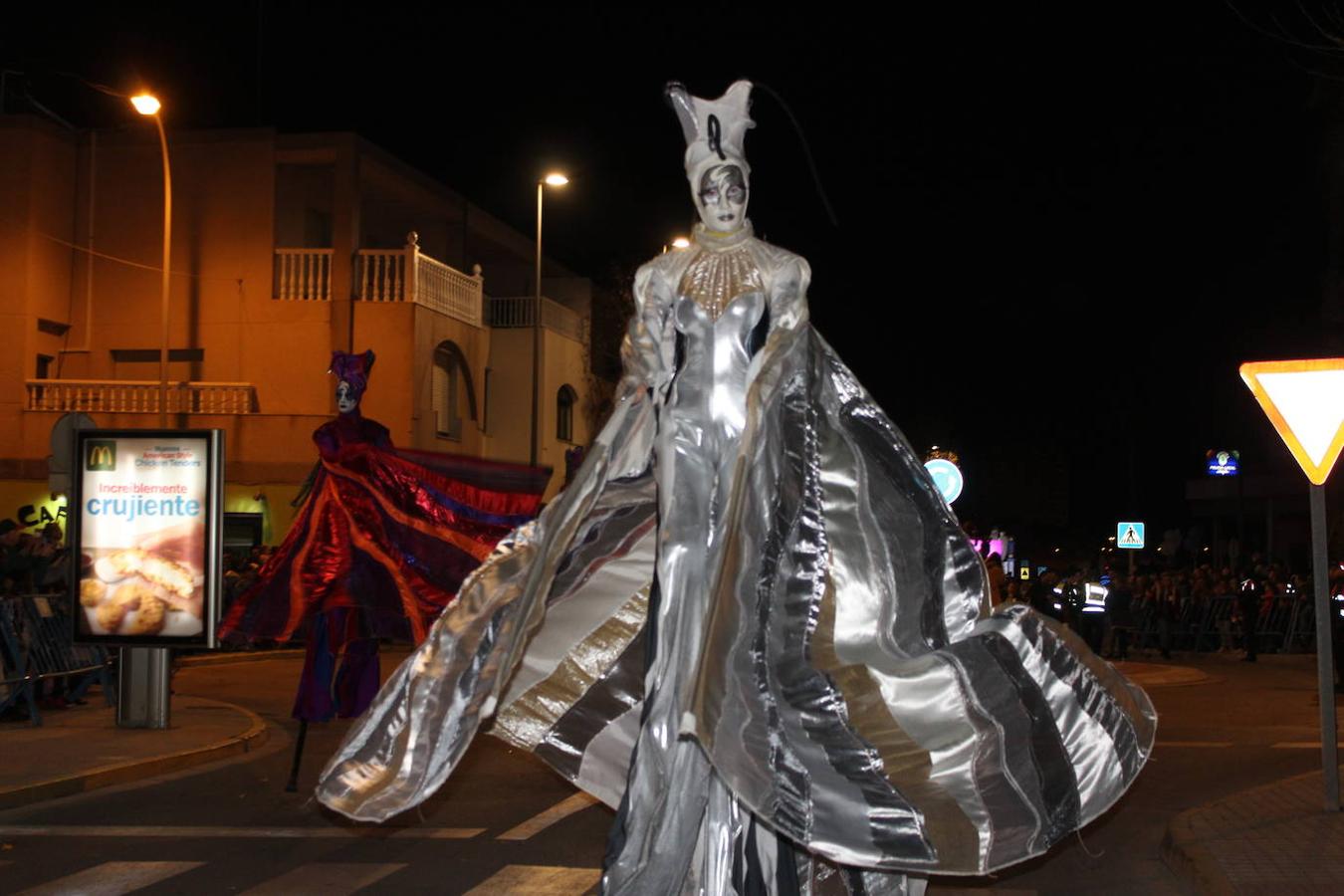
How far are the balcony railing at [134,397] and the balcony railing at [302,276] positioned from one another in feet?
7.46

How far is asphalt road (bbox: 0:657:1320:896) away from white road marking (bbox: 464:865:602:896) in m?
0.01

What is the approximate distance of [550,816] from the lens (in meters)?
8.79

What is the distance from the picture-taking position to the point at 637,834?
441 centimetres

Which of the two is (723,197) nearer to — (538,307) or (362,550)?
(362,550)

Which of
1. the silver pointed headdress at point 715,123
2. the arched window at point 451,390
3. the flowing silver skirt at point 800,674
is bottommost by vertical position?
the flowing silver skirt at point 800,674

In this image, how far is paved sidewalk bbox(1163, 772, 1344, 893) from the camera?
6691mm

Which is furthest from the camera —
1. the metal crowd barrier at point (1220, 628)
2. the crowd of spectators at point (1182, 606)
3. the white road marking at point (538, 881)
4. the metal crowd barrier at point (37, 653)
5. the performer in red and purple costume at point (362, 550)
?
the metal crowd barrier at point (1220, 628)

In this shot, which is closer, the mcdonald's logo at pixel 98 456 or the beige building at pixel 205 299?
the mcdonald's logo at pixel 98 456

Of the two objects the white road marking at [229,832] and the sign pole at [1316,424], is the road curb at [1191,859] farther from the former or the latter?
the white road marking at [229,832]

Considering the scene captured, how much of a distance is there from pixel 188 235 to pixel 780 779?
2972 cm

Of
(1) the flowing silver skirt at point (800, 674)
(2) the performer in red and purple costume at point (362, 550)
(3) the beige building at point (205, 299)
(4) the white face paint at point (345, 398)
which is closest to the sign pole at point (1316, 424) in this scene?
(2) the performer in red and purple costume at point (362, 550)

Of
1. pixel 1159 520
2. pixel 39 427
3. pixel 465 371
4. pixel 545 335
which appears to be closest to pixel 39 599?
pixel 39 427

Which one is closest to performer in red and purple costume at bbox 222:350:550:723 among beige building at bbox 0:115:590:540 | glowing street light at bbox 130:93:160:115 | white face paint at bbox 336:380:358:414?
white face paint at bbox 336:380:358:414

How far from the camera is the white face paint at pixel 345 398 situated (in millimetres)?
9039
